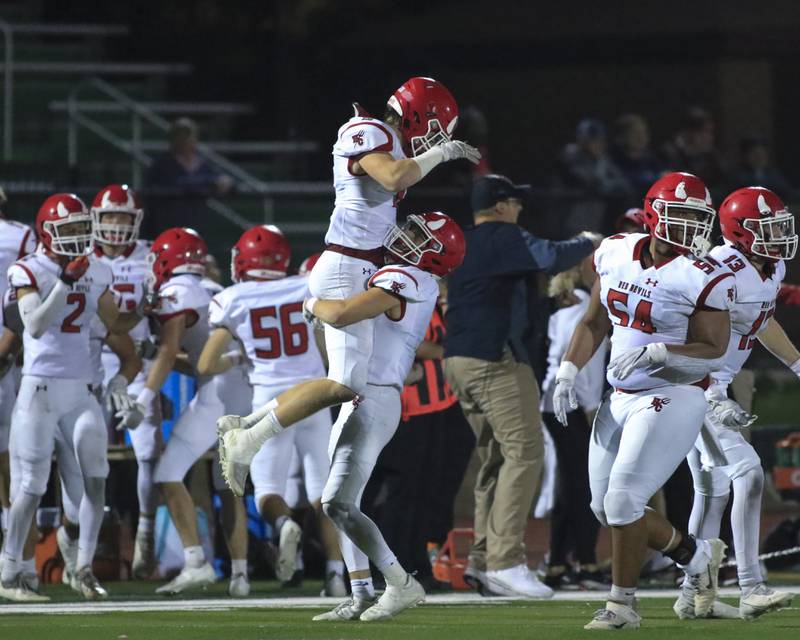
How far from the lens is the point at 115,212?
416 inches

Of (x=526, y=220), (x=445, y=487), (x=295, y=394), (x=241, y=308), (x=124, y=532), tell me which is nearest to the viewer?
(x=295, y=394)

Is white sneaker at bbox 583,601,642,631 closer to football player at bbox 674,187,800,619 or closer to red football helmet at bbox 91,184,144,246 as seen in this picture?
football player at bbox 674,187,800,619

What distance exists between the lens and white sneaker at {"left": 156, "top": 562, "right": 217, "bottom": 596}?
32.7 feet

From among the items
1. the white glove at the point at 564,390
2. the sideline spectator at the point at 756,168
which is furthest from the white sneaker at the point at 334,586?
the sideline spectator at the point at 756,168

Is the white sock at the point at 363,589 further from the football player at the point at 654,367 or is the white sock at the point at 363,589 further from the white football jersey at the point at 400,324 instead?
the football player at the point at 654,367

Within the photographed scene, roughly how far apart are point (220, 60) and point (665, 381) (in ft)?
42.5

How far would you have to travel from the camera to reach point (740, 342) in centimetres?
858

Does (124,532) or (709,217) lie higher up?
(709,217)

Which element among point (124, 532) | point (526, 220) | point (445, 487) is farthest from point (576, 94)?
point (445, 487)

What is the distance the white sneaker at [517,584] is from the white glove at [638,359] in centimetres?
210

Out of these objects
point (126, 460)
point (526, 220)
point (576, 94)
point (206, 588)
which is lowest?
point (206, 588)

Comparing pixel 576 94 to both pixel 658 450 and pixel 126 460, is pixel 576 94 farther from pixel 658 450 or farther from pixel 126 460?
pixel 658 450

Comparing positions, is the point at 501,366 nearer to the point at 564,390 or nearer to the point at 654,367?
the point at 564,390

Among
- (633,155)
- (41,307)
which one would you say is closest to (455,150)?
(41,307)
